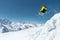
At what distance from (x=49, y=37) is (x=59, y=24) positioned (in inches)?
28.9

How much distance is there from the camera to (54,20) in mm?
7348

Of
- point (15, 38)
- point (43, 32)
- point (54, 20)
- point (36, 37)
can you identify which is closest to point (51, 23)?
point (54, 20)

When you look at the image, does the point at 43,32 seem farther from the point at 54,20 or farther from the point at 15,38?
the point at 15,38

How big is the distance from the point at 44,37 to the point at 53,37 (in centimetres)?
78

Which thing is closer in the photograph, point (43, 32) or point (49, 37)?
point (49, 37)

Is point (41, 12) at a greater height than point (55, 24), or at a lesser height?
lesser

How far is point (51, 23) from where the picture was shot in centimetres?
746

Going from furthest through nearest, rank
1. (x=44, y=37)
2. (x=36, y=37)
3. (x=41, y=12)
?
(x=36, y=37) < (x=44, y=37) < (x=41, y=12)

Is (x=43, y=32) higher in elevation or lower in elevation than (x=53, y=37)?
higher

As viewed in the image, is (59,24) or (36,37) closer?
(59,24)

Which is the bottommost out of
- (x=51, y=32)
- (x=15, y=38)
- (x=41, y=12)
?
(x=41, y=12)

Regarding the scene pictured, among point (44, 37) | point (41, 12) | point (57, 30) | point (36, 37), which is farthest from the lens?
point (36, 37)

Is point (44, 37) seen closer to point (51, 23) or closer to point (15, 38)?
point (51, 23)

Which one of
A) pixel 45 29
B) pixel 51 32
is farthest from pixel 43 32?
pixel 51 32
